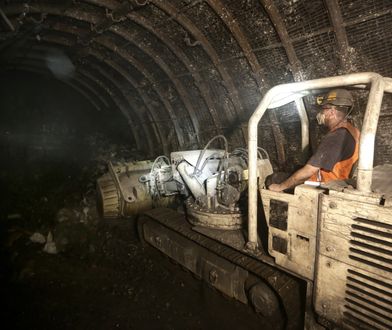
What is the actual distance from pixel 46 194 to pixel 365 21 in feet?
24.8

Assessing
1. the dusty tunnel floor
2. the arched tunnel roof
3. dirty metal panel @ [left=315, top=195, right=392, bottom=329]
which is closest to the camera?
dirty metal panel @ [left=315, top=195, right=392, bottom=329]

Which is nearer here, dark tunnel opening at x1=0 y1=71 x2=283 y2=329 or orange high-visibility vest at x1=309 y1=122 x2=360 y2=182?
orange high-visibility vest at x1=309 y1=122 x2=360 y2=182

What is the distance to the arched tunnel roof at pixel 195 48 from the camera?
147 inches

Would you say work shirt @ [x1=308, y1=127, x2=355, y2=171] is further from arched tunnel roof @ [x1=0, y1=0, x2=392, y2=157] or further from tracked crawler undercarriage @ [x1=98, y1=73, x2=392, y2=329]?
arched tunnel roof @ [x1=0, y1=0, x2=392, y2=157]

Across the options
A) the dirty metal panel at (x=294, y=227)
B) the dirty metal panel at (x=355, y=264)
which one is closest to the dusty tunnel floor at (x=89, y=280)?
the dirty metal panel at (x=294, y=227)

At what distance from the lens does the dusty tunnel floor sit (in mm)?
3529

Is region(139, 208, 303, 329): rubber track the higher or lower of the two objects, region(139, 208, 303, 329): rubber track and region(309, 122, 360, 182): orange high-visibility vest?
the lower

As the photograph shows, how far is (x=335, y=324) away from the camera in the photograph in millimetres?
2291

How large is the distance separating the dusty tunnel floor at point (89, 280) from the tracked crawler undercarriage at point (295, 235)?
48cm

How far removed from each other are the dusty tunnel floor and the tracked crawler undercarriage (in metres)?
0.48

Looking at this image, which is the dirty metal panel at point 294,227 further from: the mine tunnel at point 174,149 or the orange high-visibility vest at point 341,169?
the orange high-visibility vest at point 341,169

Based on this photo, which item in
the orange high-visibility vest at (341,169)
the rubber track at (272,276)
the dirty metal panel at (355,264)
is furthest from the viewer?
the orange high-visibility vest at (341,169)

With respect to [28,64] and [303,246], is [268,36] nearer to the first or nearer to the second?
[303,246]

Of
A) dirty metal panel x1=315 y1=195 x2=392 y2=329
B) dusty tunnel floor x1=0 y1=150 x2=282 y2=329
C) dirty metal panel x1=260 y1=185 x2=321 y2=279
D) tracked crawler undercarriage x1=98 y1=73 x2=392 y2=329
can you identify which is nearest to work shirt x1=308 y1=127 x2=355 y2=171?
tracked crawler undercarriage x1=98 y1=73 x2=392 y2=329
